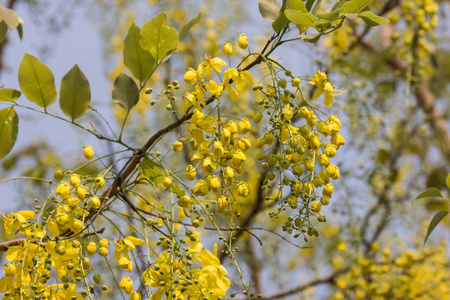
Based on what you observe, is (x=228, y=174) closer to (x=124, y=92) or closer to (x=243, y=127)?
(x=243, y=127)

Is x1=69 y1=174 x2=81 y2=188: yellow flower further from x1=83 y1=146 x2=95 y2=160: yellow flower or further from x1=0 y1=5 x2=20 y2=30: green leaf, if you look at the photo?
x1=0 y1=5 x2=20 y2=30: green leaf

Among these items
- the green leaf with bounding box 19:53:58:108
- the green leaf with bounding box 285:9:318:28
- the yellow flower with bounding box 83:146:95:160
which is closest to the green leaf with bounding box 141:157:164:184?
the yellow flower with bounding box 83:146:95:160

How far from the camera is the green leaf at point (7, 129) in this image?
79 cm

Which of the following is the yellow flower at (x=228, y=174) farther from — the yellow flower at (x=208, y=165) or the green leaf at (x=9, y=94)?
the green leaf at (x=9, y=94)

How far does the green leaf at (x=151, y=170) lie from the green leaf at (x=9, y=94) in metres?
0.22

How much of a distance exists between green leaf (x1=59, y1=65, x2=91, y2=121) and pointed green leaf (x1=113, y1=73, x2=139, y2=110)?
0.15 ft

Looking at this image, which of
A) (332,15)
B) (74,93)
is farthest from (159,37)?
(332,15)

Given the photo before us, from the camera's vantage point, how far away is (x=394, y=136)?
223 centimetres

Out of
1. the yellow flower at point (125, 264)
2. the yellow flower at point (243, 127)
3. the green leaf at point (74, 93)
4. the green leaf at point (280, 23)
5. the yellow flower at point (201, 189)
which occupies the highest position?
the green leaf at point (74, 93)

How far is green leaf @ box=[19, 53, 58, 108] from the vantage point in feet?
2.53

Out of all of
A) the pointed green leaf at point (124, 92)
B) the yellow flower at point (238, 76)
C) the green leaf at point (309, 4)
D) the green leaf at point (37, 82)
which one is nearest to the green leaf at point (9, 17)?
the green leaf at point (37, 82)

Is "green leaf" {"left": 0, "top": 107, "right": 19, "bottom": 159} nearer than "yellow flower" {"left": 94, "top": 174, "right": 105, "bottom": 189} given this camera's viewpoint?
No

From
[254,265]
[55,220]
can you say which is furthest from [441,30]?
[55,220]

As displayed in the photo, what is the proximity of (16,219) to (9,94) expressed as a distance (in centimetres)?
19
